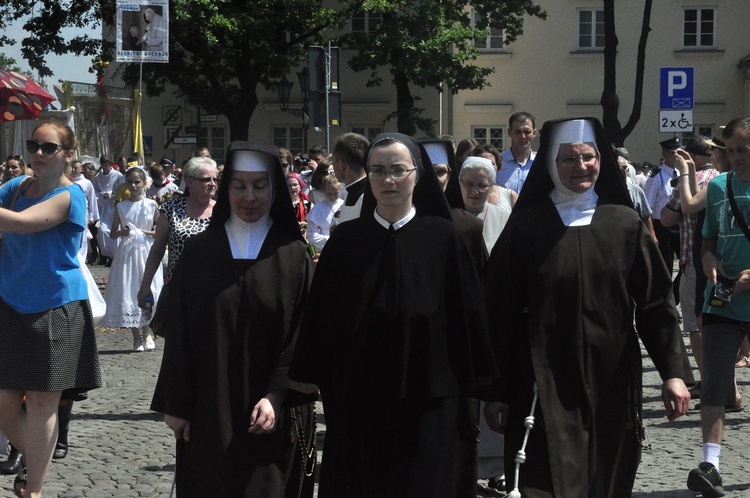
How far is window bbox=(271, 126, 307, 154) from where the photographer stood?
44.8 m

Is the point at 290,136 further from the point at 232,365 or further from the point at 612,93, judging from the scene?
the point at 232,365

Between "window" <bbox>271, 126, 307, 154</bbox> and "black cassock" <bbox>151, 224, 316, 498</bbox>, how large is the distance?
39801 millimetres

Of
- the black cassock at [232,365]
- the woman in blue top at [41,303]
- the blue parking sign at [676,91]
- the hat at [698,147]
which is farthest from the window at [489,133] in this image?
the black cassock at [232,365]

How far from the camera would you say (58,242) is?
261 inches

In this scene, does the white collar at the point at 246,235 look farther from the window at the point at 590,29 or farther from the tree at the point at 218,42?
the window at the point at 590,29

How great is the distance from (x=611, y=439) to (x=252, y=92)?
109 feet

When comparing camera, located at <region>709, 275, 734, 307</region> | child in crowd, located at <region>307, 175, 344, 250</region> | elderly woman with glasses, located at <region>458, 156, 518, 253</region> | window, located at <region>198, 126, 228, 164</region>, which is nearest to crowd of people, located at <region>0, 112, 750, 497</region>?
camera, located at <region>709, 275, 734, 307</region>

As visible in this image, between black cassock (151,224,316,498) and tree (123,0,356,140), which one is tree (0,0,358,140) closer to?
tree (123,0,356,140)

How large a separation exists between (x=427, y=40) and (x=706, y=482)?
31.2 m

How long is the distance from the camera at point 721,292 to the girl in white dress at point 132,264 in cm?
744

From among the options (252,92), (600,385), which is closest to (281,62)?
(252,92)

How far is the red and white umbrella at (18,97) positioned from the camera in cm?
1295

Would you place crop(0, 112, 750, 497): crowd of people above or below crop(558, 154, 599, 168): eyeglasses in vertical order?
below

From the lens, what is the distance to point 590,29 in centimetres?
4303
